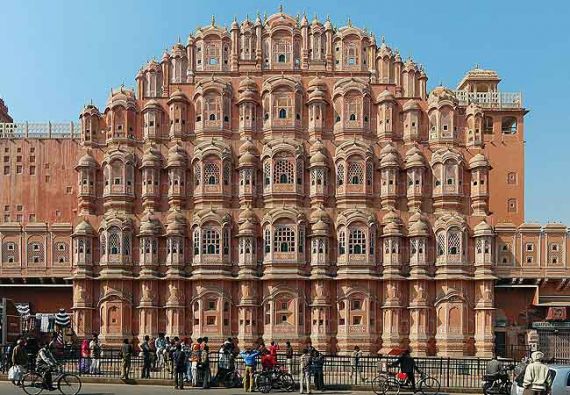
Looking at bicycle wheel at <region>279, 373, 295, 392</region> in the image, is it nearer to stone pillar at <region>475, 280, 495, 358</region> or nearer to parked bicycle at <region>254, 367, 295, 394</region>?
parked bicycle at <region>254, 367, 295, 394</region>

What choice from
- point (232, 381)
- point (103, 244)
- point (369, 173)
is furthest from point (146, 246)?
point (232, 381)

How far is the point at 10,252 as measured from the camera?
58094 mm

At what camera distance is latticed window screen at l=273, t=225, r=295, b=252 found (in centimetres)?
5450

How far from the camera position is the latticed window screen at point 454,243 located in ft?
180

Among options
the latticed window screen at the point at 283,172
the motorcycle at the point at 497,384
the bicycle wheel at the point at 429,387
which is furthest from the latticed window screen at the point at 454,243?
the motorcycle at the point at 497,384

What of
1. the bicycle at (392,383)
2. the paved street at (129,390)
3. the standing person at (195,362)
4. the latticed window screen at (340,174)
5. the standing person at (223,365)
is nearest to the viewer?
the bicycle at (392,383)

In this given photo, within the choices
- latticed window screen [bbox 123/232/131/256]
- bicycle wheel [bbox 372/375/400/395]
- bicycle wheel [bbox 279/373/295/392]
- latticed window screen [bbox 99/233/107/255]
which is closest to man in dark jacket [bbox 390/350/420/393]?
bicycle wheel [bbox 372/375/400/395]

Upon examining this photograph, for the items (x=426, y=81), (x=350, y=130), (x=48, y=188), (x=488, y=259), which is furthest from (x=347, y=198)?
(x=48, y=188)

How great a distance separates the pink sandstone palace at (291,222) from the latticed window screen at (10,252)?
0.15 m

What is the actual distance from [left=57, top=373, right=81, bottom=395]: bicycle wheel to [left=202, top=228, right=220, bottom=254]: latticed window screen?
81.7 ft

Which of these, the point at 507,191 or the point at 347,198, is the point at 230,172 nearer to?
the point at 347,198

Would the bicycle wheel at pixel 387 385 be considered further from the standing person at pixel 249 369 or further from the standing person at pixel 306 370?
the standing person at pixel 249 369

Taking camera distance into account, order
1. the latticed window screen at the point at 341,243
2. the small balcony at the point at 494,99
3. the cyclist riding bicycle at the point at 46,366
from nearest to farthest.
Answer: the cyclist riding bicycle at the point at 46,366
the latticed window screen at the point at 341,243
the small balcony at the point at 494,99

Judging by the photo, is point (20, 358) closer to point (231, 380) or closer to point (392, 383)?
point (231, 380)
